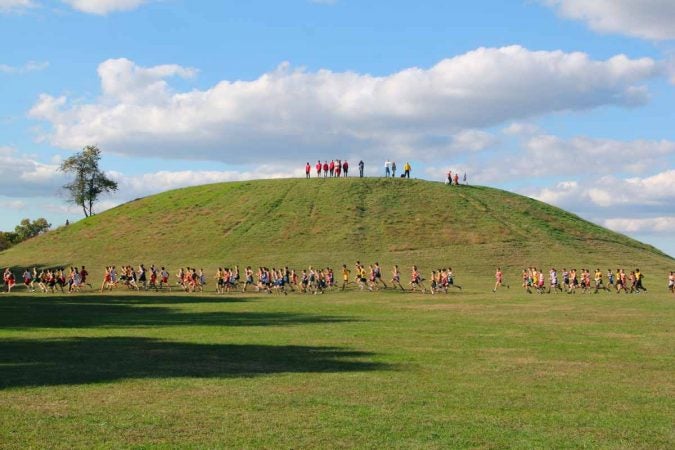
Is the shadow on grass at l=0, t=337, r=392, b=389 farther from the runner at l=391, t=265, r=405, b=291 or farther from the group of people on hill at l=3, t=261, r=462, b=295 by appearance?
the runner at l=391, t=265, r=405, b=291

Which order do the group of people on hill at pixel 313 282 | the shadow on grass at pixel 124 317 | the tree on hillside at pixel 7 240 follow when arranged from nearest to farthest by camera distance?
the shadow on grass at pixel 124 317 < the group of people on hill at pixel 313 282 < the tree on hillside at pixel 7 240

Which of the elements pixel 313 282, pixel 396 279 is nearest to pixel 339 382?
pixel 396 279

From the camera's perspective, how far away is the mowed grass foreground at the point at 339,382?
10.6 meters

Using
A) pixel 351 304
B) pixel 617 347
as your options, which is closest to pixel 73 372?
pixel 617 347

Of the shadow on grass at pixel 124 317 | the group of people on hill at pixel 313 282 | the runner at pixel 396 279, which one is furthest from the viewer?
the runner at pixel 396 279

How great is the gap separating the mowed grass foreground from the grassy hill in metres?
39.4

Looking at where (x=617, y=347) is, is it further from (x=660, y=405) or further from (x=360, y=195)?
(x=360, y=195)

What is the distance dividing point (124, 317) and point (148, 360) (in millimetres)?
14297

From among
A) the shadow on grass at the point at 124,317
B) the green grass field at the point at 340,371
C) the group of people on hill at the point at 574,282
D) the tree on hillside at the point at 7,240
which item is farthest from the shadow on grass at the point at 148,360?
the tree on hillside at the point at 7,240

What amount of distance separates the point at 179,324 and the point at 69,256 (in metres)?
53.2

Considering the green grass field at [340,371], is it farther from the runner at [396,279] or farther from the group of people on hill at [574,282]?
the group of people on hill at [574,282]

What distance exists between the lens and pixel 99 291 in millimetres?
53750

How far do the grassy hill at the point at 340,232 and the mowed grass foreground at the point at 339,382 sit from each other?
1550 inches

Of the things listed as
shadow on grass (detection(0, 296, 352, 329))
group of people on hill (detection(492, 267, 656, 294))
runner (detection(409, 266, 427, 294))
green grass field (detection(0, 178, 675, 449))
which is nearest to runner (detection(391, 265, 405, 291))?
runner (detection(409, 266, 427, 294))
